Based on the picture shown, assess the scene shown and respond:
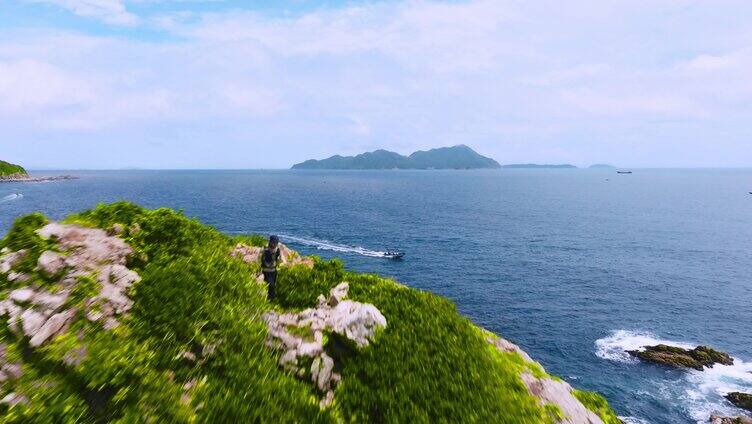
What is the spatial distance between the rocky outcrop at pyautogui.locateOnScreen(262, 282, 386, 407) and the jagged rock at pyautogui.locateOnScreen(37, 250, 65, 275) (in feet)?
22.1

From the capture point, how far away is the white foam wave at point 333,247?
73.7 metres

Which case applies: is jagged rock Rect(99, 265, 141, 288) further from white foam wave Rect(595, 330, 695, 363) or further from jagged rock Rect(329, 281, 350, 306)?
white foam wave Rect(595, 330, 695, 363)

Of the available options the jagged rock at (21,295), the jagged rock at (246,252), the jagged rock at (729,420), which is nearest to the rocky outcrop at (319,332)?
the jagged rock at (246,252)

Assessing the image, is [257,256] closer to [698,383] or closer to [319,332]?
[319,332]

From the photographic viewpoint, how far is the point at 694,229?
106m

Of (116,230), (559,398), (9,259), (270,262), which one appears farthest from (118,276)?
(559,398)

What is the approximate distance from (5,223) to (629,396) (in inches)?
4712

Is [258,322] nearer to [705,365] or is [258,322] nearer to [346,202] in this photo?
[705,365]

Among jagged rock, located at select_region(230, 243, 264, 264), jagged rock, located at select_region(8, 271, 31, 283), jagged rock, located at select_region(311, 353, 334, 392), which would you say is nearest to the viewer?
jagged rock, located at select_region(8, 271, 31, 283)

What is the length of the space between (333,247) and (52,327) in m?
66.3

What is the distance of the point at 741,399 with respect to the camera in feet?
124

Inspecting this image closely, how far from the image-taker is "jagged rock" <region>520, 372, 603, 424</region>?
13695 mm

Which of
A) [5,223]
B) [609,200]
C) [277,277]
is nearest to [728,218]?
[609,200]

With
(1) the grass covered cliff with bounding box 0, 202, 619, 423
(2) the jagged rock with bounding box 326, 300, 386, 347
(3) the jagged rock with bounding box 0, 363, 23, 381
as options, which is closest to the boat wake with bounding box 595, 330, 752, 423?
(1) the grass covered cliff with bounding box 0, 202, 619, 423
